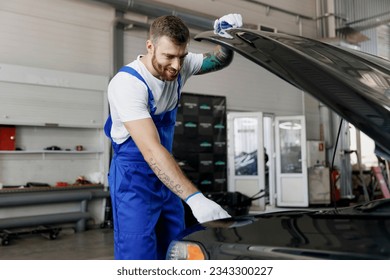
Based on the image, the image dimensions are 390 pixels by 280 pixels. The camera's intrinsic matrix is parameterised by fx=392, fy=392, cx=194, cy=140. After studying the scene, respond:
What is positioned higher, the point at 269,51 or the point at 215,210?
the point at 269,51

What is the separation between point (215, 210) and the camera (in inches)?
48.3

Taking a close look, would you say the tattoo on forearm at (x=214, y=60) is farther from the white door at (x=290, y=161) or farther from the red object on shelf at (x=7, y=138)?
the white door at (x=290, y=161)

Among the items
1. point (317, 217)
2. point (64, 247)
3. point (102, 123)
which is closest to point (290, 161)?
point (102, 123)

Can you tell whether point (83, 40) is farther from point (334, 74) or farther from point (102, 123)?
point (334, 74)

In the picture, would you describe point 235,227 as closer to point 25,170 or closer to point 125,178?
point 125,178

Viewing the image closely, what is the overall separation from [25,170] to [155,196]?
4.62 meters

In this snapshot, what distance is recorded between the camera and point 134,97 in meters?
1.45

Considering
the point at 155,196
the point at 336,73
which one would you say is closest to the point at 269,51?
the point at 336,73

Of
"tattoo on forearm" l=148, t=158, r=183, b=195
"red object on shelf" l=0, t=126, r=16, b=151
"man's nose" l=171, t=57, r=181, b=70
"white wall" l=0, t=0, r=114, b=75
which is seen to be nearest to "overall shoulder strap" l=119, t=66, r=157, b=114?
"man's nose" l=171, t=57, r=181, b=70

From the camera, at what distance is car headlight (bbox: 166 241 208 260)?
1.00 metres

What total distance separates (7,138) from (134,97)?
450 centimetres

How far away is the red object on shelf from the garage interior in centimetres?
1

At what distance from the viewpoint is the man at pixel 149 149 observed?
137 centimetres

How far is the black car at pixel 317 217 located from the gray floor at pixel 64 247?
323 centimetres
